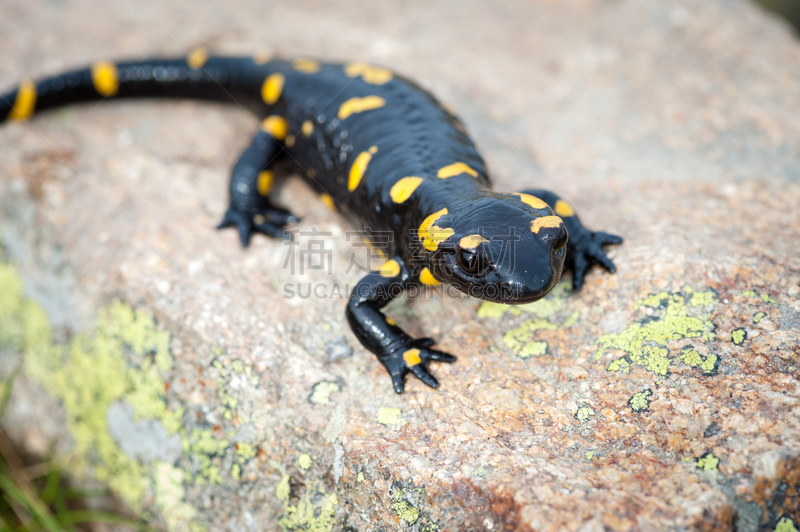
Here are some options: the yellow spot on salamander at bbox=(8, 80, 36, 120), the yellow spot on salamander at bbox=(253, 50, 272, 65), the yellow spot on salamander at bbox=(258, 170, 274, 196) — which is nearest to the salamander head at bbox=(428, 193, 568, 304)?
the yellow spot on salamander at bbox=(258, 170, 274, 196)

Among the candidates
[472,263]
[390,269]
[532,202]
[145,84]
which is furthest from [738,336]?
[145,84]

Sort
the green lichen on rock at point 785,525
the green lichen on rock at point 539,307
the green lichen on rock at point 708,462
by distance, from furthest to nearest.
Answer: the green lichen on rock at point 539,307, the green lichen on rock at point 708,462, the green lichen on rock at point 785,525

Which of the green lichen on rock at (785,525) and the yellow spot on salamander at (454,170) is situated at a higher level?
the yellow spot on salamander at (454,170)

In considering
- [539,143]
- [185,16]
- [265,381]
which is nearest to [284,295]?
[265,381]

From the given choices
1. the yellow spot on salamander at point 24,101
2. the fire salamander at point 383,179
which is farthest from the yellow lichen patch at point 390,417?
the yellow spot on salamander at point 24,101

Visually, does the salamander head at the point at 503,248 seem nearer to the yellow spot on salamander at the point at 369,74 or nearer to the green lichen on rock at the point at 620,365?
the green lichen on rock at the point at 620,365

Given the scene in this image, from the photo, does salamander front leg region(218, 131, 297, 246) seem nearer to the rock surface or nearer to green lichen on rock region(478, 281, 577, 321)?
the rock surface

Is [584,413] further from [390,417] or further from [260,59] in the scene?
[260,59]
